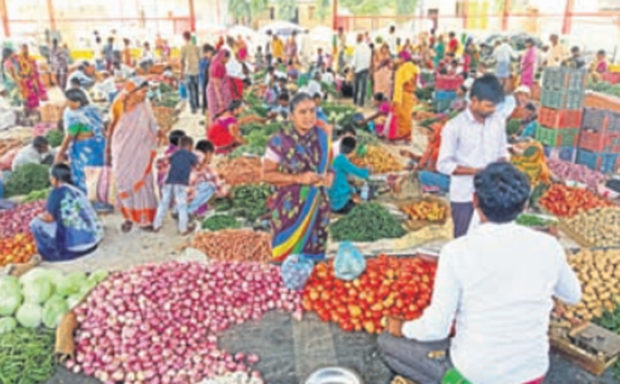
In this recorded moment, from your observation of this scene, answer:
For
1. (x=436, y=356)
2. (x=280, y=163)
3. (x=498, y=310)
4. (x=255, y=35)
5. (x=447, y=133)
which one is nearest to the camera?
(x=498, y=310)

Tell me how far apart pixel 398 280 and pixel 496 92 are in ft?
4.20

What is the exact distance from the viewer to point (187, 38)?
11.0m

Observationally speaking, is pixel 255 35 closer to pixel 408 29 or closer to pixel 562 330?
pixel 408 29

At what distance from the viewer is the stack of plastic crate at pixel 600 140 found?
262 inches

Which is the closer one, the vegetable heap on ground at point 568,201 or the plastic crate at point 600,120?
the vegetable heap on ground at point 568,201

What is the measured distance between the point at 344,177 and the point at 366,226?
0.59 meters

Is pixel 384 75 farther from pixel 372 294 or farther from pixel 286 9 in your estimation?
pixel 286 9

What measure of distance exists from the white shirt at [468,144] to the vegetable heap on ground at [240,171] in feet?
9.83

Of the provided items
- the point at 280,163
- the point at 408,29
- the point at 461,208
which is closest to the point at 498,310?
the point at 280,163

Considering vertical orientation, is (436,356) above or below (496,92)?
below

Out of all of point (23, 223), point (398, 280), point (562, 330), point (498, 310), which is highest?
point (498, 310)

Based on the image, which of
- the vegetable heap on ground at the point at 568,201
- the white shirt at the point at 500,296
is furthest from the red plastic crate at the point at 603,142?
the white shirt at the point at 500,296

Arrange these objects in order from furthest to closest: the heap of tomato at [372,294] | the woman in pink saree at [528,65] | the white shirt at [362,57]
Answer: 1. the white shirt at [362,57]
2. the woman in pink saree at [528,65]
3. the heap of tomato at [372,294]

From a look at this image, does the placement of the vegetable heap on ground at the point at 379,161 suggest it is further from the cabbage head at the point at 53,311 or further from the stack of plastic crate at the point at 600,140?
the cabbage head at the point at 53,311
